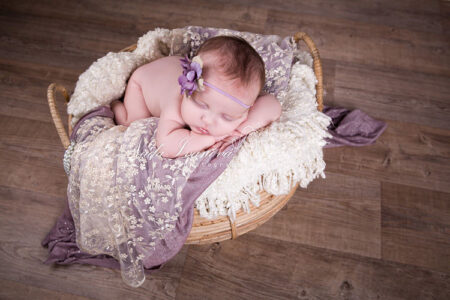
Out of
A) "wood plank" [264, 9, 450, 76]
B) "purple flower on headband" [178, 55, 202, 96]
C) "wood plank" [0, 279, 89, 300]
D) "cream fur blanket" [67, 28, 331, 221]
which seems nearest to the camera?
"purple flower on headband" [178, 55, 202, 96]

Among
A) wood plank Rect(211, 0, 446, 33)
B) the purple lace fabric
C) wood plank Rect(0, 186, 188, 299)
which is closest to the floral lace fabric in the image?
the purple lace fabric

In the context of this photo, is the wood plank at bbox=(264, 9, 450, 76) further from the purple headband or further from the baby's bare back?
the purple headband

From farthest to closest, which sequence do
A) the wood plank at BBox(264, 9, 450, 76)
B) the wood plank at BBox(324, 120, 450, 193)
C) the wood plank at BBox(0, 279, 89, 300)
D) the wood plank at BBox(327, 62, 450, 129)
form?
the wood plank at BBox(264, 9, 450, 76)
the wood plank at BBox(327, 62, 450, 129)
the wood plank at BBox(324, 120, 450, 193)
the wood plank at BBox(0, 279, 89, 300)

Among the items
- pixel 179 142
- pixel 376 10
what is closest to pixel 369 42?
pixel 376 10

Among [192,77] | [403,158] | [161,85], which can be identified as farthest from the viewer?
[403,158]

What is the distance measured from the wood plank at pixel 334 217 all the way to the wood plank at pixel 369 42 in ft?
2.37

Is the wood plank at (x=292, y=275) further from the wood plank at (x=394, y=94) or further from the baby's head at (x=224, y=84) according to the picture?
the wood plank at (x=394, y=94)

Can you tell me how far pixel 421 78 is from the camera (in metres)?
1.71

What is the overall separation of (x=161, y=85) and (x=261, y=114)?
12.8 inches

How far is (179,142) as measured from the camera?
96 centimetres

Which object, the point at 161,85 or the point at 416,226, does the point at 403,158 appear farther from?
the point at 161,85

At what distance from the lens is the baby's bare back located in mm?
1036

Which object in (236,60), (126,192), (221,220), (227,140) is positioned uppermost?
(236,60)

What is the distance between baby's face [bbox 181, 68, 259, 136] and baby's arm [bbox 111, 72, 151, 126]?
0.27 m
